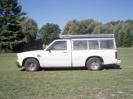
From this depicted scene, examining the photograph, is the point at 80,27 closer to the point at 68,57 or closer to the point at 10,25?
the point at 10,25

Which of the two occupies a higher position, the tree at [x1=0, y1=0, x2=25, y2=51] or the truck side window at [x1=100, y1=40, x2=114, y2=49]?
the tree at [x1=0, y1=0, x2=25, y2=51]

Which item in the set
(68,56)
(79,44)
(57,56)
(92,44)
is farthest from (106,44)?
(57,56)

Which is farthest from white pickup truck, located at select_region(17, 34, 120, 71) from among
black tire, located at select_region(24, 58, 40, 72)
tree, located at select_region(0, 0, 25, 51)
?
tree, located at select_region(0, 0, 25, 51)

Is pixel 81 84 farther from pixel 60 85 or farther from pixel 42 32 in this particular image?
pixel 42 32

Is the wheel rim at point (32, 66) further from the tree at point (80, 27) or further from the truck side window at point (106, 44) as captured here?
the tree at point (80, 27)

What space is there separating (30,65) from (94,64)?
144 inches

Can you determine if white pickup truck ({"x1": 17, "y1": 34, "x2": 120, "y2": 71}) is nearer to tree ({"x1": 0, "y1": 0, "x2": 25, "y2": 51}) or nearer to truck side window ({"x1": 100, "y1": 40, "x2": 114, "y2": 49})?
truck side window ({"x1": 100, "y1": 40, "x2": 114, "y2": 49})

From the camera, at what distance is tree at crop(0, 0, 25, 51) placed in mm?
55438

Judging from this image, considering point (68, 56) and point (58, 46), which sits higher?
point (58, 46)

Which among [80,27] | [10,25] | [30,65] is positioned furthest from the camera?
[80,27]

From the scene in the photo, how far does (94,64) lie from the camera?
18.2 metres

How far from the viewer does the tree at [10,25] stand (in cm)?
5544

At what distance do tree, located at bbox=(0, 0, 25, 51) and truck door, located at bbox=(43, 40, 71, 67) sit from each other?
37934 mm

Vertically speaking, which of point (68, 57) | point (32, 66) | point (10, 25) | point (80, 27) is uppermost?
point (80, 27)
